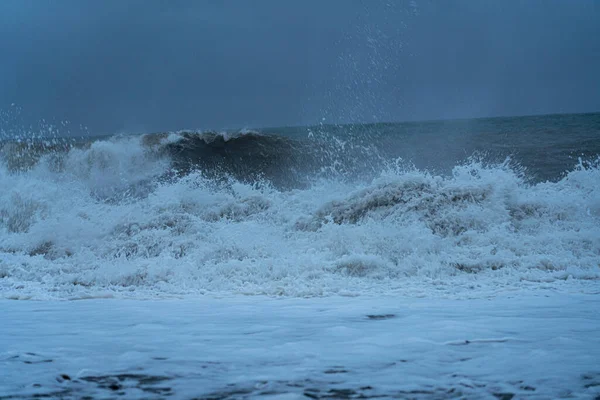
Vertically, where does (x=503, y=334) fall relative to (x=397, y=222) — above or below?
below

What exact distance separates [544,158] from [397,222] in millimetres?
10882

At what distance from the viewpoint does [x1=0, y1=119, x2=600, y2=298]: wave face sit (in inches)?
200

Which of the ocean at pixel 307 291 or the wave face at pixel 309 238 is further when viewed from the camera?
the wave face at pixel 309 238

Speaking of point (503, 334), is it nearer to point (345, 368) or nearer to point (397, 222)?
point (345, 368)

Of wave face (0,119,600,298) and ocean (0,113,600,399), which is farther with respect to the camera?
wave face (0,119,600,298)

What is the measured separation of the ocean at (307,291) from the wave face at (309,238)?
0.03 m

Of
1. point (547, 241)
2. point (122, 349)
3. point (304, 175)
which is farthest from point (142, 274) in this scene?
point (304, 175)

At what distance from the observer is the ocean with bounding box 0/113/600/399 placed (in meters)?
2.21

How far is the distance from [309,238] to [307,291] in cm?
243

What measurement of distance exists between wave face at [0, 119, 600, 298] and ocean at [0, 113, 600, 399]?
32 millimetres

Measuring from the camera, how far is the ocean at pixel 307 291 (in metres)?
2.21

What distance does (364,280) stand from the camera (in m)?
5.07

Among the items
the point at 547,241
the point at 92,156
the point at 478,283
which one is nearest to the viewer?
the point at 478,283

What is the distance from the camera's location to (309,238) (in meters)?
7.00
